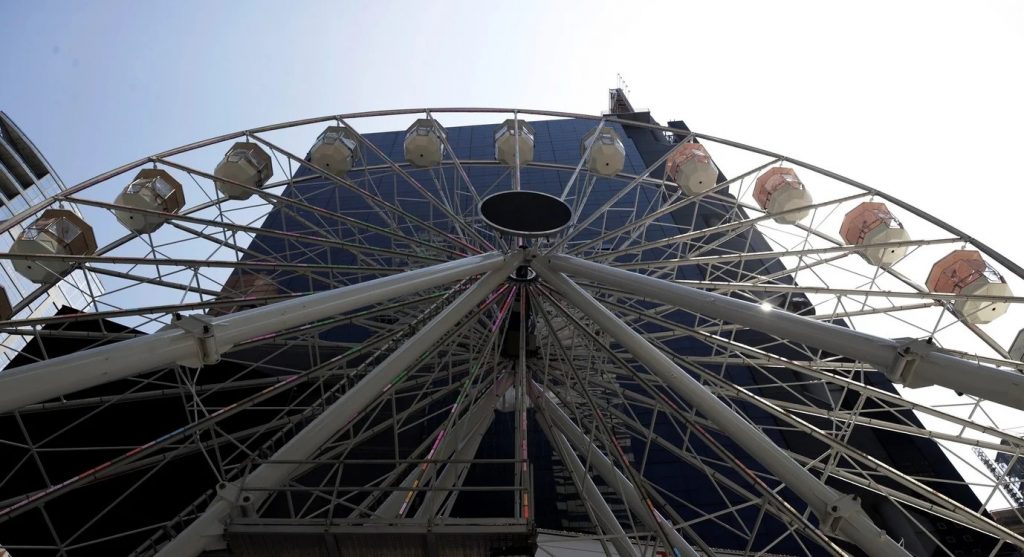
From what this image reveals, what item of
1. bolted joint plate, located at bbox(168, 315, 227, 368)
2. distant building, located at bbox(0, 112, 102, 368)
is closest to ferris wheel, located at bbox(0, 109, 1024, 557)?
bolted joint plate, located at bbox(168, 315, 227, 368)

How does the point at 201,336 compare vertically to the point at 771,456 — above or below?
above

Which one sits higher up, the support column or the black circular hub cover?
the black circular hub cover

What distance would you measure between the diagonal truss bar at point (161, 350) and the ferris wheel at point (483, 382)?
2 centimetres

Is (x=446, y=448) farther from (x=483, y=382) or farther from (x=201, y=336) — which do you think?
(x=201, y=336)

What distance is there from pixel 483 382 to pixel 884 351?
917cm

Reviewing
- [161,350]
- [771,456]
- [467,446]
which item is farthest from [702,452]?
[161,350]

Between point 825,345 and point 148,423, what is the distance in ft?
58.3

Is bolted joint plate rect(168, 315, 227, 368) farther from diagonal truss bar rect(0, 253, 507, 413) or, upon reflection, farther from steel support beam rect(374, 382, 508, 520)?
steel support beam rect(374, 382, 508, 520)

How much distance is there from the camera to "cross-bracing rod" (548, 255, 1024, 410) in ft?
17.4

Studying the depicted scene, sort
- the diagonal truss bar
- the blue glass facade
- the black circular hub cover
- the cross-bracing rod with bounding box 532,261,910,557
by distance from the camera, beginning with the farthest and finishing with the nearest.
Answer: the blue glass facade → the black circular hub cover → the cross-bracing rod with bounding box 532,261,910,557 → the diagonal truss bar

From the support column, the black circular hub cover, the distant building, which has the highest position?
the distant building

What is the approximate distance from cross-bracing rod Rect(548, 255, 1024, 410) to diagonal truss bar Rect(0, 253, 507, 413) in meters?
4.11

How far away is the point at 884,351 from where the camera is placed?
5.71 meters

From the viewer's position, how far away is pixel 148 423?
16.8 meters
